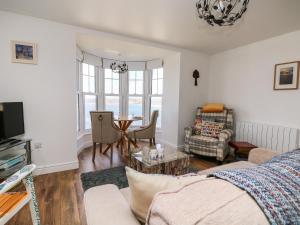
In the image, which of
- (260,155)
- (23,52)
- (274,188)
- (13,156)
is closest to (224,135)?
(260,155)

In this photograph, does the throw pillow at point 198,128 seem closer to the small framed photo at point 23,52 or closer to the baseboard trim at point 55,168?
the baseboard trim at point 55,168

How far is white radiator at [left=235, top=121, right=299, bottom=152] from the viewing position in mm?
2868

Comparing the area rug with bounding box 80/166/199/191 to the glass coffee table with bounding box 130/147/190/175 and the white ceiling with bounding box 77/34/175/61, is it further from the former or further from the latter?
the white ceiling with bounding box 77/34/175/61

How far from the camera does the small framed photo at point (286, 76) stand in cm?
288

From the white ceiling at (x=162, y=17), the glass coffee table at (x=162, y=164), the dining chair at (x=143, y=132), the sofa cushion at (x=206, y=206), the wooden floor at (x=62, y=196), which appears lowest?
the wooden floor at (x=62, y=196)

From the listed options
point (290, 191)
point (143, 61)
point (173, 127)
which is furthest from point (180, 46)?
point (290, 191)

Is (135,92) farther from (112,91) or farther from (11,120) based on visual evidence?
(11,120)

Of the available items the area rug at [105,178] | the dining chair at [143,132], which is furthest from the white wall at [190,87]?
the area rug at [105,178]

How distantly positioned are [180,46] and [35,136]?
3.20 m

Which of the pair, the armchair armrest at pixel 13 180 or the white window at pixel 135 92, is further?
the white window at pixel 135 92

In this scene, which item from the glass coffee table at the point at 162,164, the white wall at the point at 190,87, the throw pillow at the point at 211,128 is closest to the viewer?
the glass coffee table at the point at 162,164

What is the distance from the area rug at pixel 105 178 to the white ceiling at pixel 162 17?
2344mm

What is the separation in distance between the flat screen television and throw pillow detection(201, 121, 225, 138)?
10.4 ft

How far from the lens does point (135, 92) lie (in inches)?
203
